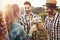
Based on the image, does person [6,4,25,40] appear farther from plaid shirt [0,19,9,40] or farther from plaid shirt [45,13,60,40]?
plaid shirt [45,13,60,40]

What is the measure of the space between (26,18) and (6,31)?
177mm

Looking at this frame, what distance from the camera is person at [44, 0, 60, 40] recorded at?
3.86ft

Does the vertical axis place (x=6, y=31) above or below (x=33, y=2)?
below

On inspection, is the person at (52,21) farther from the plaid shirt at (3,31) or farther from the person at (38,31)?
the plaid shirt at (3,31)

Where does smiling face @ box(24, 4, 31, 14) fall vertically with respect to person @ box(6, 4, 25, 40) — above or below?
above

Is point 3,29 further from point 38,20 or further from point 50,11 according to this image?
point 50,11

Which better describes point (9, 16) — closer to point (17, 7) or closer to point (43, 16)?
point (17, 7)

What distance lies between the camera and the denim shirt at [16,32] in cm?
122

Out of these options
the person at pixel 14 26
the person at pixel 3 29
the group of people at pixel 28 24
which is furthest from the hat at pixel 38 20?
the person at pixel 3 29

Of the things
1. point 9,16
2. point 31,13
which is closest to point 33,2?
point 31,13

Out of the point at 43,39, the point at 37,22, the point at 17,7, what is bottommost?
the point at 43,39

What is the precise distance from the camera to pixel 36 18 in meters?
1.22

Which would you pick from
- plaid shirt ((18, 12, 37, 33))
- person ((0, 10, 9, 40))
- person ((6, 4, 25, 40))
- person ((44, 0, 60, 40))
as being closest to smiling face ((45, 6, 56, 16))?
person ((44, 0, 60, 40))

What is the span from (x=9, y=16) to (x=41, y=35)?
10.9 inches
